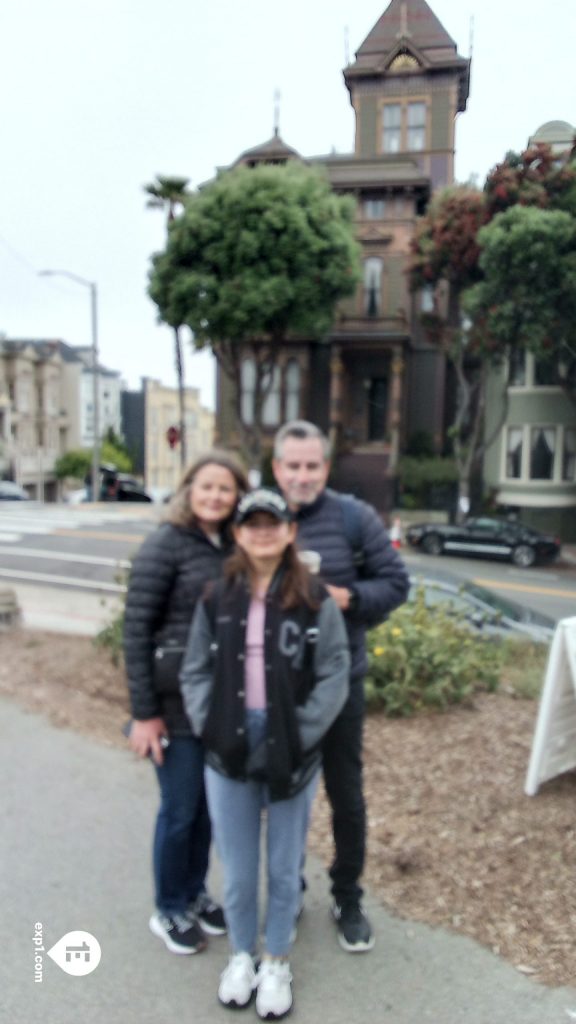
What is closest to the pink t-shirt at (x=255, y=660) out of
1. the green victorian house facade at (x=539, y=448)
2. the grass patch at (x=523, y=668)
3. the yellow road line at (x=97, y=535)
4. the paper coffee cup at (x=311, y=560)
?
the paper coffee cup at (x=311, y=560)

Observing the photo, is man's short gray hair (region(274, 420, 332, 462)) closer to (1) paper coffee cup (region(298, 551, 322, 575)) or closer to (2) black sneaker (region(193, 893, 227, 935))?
(1) paper coffee cup (region(298, 551, 322, 575))

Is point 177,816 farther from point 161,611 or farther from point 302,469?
point 302,469

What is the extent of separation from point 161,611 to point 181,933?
47.7 inches

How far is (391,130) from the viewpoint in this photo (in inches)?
1211

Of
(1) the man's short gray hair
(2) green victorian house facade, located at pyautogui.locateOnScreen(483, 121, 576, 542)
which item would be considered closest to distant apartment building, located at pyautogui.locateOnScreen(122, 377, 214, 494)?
(2) green victorian house facade, located at pyautogui.locateOnScreen(483, 121, 576, 542)

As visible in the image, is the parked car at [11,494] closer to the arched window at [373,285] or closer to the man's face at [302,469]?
the arched window at [373,285]

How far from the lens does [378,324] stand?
97.0 ft

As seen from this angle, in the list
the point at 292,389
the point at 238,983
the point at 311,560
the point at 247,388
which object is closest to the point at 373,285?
the point at 292,389

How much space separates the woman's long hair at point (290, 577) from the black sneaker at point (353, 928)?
1277mm

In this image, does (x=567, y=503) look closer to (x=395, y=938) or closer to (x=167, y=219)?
(x=167, y=219)

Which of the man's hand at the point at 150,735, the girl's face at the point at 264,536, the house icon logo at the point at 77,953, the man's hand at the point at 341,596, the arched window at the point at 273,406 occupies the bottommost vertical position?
the house icon logo at the point at 77,953

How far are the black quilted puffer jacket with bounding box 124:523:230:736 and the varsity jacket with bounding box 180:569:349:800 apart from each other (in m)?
0.20

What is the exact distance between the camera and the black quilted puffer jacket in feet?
9.93

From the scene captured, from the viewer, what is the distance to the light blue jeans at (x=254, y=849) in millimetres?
2826
